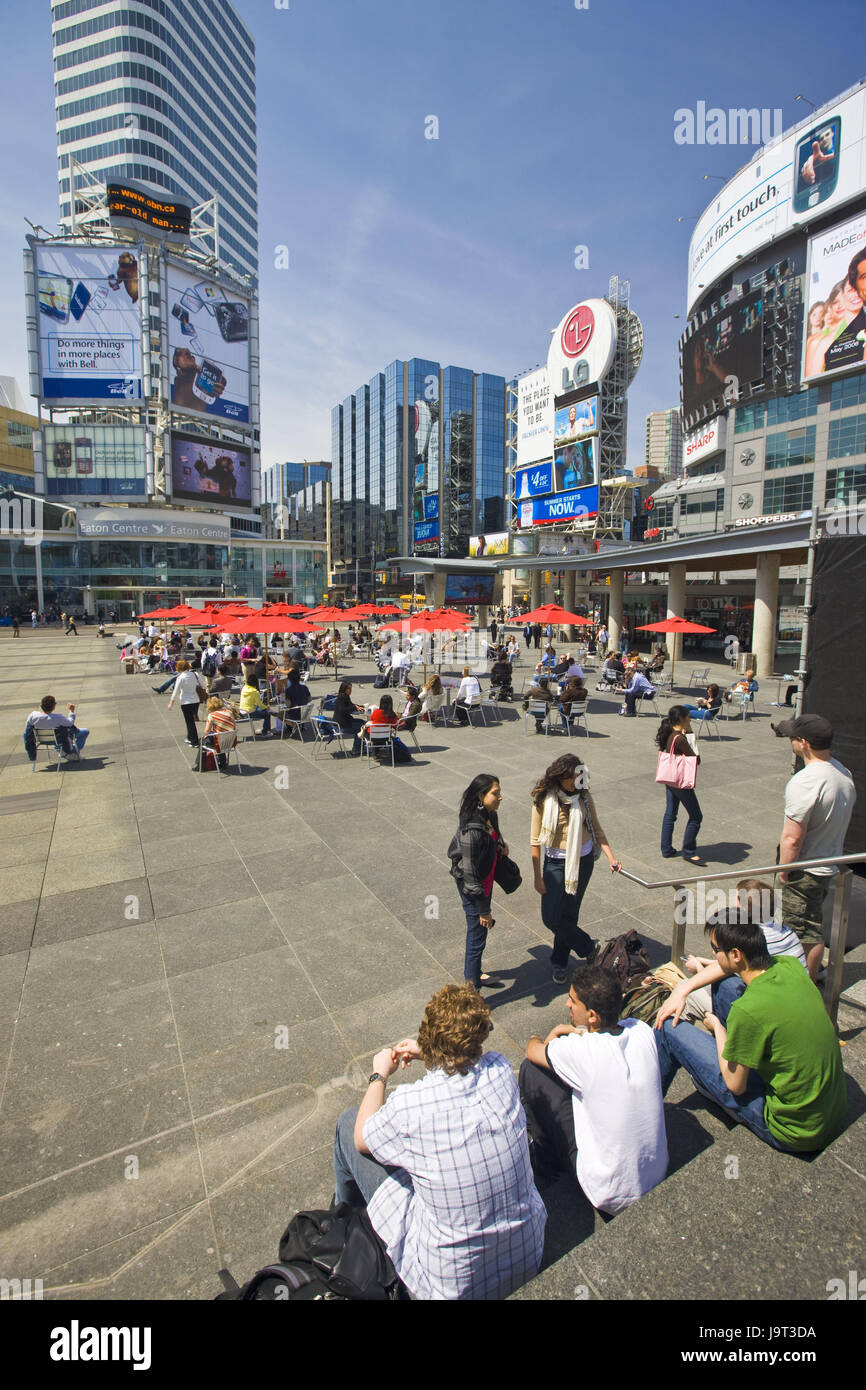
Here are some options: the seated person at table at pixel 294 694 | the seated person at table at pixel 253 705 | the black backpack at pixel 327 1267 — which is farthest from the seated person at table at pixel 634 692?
the black backpack at pixel 327 1267

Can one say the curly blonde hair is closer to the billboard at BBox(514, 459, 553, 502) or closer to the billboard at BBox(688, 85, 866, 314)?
the billboard at BBox(688, 85, 866, 314)

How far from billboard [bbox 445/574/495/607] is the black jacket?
7418cm

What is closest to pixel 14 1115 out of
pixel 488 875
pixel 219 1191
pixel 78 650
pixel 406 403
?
pixel 219 1191

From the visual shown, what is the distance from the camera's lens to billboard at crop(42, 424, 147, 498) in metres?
70.2

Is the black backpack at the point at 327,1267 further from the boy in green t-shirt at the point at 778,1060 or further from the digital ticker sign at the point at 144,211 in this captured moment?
the digital ticker sign at the point at 144,211

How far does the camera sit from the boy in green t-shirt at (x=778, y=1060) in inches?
107

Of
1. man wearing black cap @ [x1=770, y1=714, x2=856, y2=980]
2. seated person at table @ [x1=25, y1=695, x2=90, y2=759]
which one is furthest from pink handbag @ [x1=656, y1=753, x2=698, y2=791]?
seated person at table @ [x1=25, y1=695, x2=90, y2=759]

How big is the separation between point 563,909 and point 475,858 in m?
0.88

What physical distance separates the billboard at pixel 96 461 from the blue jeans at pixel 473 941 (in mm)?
77694

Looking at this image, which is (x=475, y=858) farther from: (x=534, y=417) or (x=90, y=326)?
(x=90, y=326)

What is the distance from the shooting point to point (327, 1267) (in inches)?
92.9

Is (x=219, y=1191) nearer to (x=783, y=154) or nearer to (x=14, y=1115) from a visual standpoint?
(x=14, y=1115)

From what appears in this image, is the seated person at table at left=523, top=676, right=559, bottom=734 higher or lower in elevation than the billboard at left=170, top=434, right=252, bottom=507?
lower

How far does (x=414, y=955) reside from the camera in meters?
5.38
